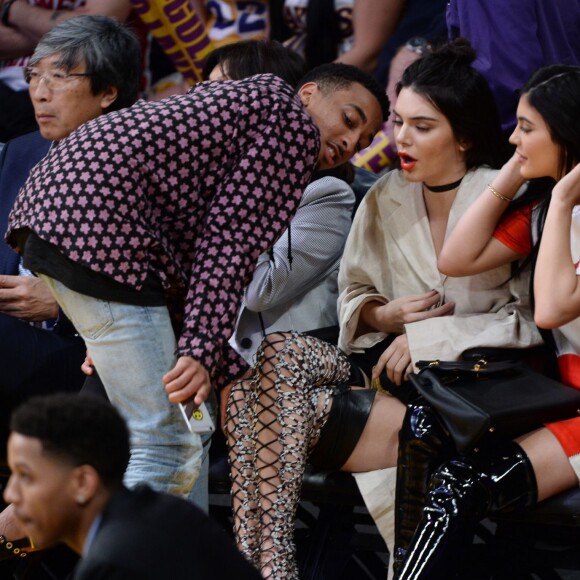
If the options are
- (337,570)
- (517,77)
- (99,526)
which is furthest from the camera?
(517,77)

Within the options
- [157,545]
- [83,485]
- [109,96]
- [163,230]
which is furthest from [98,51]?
[157,545]

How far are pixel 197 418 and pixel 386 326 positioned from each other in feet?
3.02

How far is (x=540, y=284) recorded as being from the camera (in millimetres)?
2990

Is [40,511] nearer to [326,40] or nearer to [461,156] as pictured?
[461,156]

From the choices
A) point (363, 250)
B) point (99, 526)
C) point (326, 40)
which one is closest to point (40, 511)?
point (99, 526)

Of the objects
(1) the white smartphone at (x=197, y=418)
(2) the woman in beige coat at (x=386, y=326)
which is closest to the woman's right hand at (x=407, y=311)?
(2) the woman in beige coat at (x=386, y=326)

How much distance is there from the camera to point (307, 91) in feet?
11.9

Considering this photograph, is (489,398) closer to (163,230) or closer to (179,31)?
(163,230)

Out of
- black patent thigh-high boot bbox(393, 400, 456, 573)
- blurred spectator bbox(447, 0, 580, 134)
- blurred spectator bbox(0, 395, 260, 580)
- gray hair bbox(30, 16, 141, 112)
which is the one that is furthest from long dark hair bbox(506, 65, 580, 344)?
blurred spectator bbox(0, 395, 260, 580)

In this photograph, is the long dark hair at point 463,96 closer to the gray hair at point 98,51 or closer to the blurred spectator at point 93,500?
the gray hair at point 98,51

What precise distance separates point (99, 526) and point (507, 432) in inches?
50.7

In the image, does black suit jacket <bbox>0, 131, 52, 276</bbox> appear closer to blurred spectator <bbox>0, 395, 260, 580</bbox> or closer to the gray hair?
the gray hair

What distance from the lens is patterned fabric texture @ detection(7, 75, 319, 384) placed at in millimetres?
2766

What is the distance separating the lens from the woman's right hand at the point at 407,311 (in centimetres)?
340
